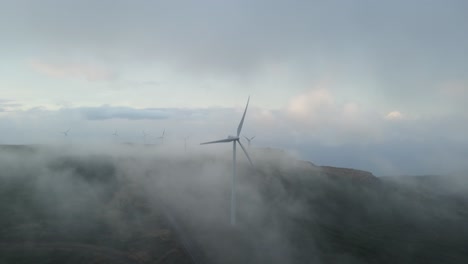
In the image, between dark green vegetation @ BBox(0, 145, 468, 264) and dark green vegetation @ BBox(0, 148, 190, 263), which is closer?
dark green vegetation @ BBox(0, 148, 190, 263)

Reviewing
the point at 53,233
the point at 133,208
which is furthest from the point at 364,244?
the point at 53,233

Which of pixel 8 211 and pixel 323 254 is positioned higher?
pixel 8 211

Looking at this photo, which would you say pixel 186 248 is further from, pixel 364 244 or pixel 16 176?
pixel 16 176

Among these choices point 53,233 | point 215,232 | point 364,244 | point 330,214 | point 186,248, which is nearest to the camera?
point 186,248

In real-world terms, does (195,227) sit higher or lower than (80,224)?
lower

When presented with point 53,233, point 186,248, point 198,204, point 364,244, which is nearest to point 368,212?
point 364,244

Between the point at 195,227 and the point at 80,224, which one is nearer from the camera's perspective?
the point at 80,224

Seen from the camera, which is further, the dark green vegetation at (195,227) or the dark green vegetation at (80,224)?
the dark green vegetation at (195,227)

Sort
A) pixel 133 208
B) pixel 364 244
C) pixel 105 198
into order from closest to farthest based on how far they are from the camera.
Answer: pixel 364 244
pixel 133 208
pixel 105 198

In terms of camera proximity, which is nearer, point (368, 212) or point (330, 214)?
point (330, 214)
